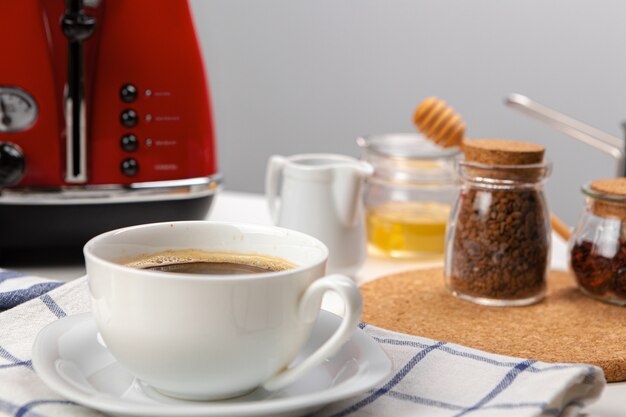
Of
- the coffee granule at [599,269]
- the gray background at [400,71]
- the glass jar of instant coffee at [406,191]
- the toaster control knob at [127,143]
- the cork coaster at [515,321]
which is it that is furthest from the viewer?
the gray background at [400,71]

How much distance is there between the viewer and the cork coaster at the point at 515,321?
74cm

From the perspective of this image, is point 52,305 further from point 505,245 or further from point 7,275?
point 505,245

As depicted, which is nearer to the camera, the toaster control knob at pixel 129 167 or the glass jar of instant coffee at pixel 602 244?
the glass jar of instant coffee at pixel 602 244

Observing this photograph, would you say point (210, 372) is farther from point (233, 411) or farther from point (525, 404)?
point (525, 404)

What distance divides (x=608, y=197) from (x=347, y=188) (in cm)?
26

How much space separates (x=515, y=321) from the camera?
2.70 feet

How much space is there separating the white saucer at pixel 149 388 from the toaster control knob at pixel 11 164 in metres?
0.31

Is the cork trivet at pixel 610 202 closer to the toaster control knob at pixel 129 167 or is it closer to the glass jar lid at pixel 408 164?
the glass jar lid at pixel 408 164

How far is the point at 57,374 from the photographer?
0.54 m

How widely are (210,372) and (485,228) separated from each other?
43 cm

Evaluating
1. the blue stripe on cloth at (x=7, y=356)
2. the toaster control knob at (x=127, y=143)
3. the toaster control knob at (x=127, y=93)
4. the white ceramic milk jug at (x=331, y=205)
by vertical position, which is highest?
the toaster control knob at (x=127, y=93)

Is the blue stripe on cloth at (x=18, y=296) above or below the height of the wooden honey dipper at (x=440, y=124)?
below

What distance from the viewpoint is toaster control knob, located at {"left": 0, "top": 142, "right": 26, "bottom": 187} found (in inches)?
35.7

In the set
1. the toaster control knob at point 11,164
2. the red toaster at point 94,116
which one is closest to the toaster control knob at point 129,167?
the red toaster at point 94,116
